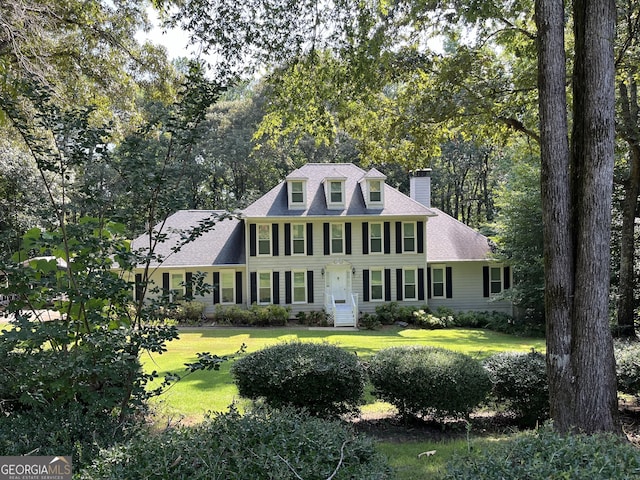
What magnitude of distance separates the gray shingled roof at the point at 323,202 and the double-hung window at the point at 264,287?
2.65m

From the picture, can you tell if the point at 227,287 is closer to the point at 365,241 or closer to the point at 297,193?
the point at 297,193

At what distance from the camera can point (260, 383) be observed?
19.8ft

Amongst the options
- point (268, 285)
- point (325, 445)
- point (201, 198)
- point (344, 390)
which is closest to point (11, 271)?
point (325, 445)

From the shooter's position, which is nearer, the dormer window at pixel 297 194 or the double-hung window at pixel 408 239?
the dormer window at pixel 297 194

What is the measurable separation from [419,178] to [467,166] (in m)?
13.2

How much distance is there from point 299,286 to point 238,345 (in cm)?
698

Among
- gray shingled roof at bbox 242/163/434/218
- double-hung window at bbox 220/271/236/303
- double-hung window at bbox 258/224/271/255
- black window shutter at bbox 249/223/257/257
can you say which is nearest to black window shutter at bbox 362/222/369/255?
gray shingled roof at bbox 242/163/434/218

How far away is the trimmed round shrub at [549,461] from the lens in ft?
6.77

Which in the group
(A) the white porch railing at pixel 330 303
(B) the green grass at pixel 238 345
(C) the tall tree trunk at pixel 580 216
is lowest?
(B) the green grass at pixel 238 345

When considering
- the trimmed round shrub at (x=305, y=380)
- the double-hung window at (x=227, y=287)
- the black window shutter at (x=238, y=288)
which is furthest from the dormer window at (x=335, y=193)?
the trimmed round shrub at (x=305, y=380)

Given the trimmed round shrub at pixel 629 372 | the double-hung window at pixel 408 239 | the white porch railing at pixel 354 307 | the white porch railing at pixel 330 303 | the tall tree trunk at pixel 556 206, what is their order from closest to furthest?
Result: the tall tree trunk at pixel 556 206 → the trimmed round shrub at pixel 629 372 → the white porch railing at pixel 354 307 → the white porch railing at pixel 330 303 → the double-hung window at pixel 408 239

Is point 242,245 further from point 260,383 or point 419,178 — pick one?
point 260,383

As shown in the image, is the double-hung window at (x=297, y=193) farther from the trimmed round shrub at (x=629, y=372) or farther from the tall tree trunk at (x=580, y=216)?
the tall tree trunk at (x=580, y=216)

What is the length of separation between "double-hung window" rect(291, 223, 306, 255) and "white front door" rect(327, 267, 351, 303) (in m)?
1.55
